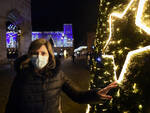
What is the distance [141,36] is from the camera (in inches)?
81.7

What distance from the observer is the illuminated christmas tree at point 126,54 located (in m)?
1.97

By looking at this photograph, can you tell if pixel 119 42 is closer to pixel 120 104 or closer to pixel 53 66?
pixel 120 104

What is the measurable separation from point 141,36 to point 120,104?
1.05 metres

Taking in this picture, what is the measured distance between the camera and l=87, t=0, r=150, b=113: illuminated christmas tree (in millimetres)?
1968

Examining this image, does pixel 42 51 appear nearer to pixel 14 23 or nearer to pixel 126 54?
pixel 126 54

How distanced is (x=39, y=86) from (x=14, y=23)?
3824cm

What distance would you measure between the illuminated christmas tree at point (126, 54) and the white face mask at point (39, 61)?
1.04 metres

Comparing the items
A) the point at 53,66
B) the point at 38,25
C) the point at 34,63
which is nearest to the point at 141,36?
the point at 53,66

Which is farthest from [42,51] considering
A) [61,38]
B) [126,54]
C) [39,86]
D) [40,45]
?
[61,38]

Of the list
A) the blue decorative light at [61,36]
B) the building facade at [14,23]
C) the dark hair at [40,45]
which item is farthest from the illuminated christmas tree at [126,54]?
the blue decorative light at [61,36]

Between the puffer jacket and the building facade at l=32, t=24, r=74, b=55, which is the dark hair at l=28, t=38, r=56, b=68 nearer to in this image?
the puffer jacket

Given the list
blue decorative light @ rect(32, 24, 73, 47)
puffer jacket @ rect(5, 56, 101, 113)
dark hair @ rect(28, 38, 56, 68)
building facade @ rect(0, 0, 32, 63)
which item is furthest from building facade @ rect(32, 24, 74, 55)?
puffer jacket @ rect(5, 56, 101, 113)

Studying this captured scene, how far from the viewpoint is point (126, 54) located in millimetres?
2303

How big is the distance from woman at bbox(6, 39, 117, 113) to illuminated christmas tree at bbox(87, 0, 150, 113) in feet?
1.20
